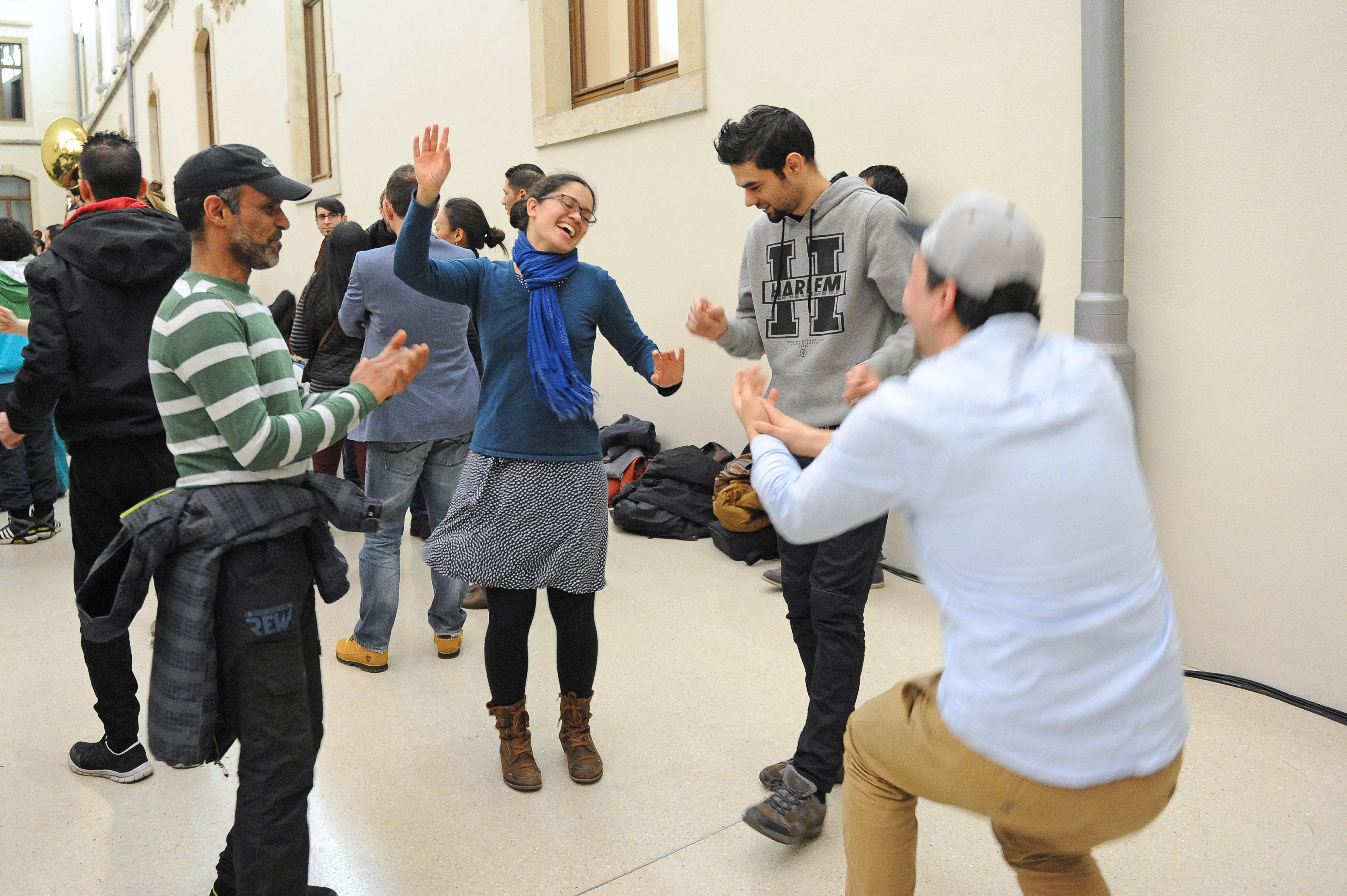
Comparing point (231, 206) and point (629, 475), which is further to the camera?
point (629, 475)

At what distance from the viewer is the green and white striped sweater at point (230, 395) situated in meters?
1.83

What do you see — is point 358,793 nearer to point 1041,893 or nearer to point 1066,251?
point 1041,893

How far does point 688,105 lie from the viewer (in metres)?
5.82

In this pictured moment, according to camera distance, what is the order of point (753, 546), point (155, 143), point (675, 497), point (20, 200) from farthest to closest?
point (20, 200), point (155, 143), point (675, 497), point (753, 546)

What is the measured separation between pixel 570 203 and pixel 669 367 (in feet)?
1.68

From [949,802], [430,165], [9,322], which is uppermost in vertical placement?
[430,165]

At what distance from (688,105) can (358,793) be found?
14.2 ft

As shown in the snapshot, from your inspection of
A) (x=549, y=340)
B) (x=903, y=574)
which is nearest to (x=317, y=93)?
(x=903, y=574)

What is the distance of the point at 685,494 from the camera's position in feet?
18.6

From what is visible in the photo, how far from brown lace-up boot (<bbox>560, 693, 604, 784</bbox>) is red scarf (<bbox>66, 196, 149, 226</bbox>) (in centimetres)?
192

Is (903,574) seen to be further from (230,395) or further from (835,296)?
(230,395)

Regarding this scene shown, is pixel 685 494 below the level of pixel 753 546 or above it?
above

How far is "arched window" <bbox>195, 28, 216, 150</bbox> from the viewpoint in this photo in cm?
1486

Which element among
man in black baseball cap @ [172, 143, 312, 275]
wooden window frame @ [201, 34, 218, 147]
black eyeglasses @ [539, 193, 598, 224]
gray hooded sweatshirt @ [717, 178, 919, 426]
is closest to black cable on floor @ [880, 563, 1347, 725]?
gray hooded sweatshirt @ [717, 178, 919, 426]
